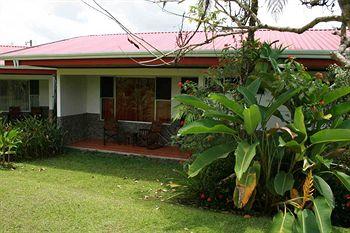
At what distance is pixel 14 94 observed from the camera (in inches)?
769

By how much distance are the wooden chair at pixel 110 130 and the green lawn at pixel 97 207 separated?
3.77 m

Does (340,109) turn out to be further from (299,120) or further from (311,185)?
(311,185)

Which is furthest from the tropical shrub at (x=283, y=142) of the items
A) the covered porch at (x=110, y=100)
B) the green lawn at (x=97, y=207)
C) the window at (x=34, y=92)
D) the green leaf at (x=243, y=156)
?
the window at (x=34, y=92)

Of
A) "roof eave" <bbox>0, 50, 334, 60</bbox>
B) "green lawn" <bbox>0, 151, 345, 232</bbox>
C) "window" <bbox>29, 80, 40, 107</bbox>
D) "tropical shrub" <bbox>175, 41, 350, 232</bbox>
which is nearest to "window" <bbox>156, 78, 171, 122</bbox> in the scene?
"roof eave" <bbox>0, 50, 334, 60</bbox>

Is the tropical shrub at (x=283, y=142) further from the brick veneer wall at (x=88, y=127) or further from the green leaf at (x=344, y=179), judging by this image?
the brick veneer wall at (x=88, y=127)

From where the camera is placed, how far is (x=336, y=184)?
7.00m

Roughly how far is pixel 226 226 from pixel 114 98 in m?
9.92

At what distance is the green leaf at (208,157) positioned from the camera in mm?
6406

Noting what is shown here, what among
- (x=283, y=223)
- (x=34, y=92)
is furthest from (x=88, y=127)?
(x=283, y=223)

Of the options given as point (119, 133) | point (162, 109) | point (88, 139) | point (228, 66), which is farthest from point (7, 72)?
point (228, 66)

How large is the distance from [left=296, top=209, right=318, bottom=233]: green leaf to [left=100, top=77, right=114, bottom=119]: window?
413 inches

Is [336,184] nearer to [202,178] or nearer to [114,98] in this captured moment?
[202,178]

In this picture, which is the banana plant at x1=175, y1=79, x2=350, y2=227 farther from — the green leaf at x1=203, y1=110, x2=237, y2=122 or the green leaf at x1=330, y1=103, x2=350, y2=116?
the green leaf at x1=330, y1=103, x2=350, y2=116

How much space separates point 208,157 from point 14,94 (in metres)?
15.4
